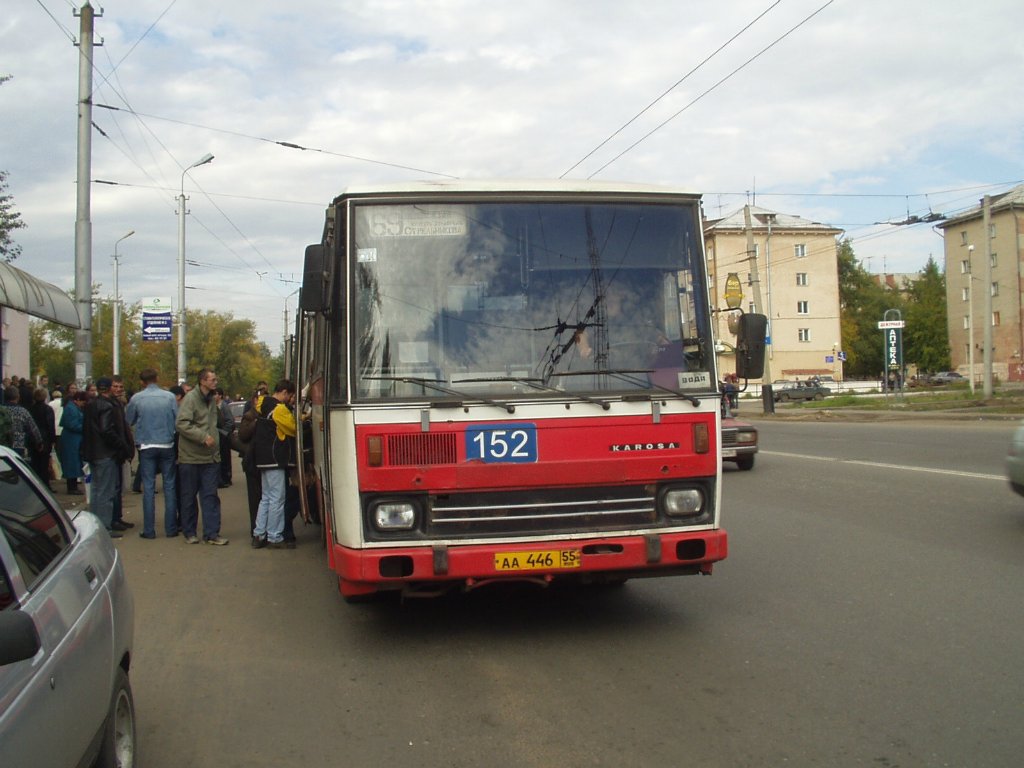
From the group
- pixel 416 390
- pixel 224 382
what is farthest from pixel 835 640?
pixel 224 382

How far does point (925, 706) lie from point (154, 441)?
325 inches

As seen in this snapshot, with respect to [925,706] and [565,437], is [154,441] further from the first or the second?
[925,706]

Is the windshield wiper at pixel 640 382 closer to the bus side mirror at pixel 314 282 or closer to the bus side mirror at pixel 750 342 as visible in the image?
the bus side mirror at pixel 750 342

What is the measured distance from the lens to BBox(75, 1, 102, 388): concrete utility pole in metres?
15.1

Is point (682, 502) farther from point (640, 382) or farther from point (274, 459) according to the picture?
point (274, 459)

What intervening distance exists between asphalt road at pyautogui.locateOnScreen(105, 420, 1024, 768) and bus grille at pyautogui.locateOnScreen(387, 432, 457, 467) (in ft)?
3.93

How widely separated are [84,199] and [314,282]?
1130 cm

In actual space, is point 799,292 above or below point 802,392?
above

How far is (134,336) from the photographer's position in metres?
61.8

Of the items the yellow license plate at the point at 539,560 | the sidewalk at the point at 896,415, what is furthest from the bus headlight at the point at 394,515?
the sidewalk at the point at 896,415

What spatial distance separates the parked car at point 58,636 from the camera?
8.37 feet

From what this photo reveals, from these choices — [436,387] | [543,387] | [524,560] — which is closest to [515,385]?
[543,387]

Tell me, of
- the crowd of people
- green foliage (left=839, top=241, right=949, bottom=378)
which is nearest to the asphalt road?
the crowd of people

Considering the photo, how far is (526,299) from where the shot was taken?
5.96 meters
